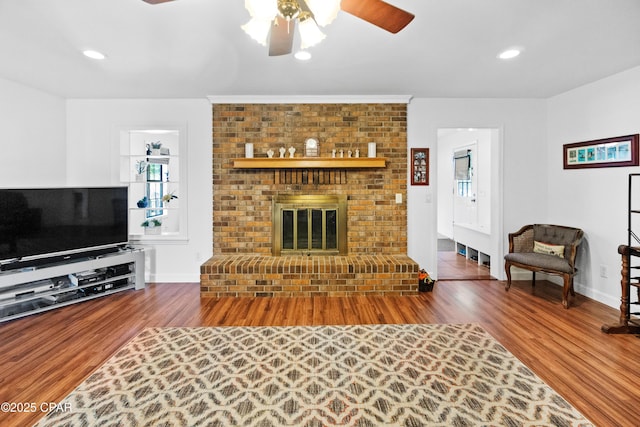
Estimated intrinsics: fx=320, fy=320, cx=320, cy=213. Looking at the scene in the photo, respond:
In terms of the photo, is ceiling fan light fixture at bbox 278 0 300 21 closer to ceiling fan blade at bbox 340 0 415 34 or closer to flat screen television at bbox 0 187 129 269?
ceiling fan blade at bbox 340 0 415 34

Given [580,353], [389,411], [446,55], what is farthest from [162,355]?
[446,55]

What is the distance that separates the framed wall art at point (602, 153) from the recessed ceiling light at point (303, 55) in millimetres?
3209

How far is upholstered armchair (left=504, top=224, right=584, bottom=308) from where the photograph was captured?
3295mm

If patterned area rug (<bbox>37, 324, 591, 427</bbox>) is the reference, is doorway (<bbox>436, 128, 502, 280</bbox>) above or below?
above

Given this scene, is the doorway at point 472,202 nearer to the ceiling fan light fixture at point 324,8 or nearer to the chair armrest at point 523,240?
the chair armrest at point 523,240

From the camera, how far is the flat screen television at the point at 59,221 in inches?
122

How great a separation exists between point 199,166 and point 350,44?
8.39 feet

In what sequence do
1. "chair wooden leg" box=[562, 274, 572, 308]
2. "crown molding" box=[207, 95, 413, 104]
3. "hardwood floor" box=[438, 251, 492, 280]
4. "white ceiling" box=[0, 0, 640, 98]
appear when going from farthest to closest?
"hardwood floor" box=[438, 251, 492, 280] < "crown molding" box=[207, 95, 413, 104] < "chair wooden leg" box=[562, 274, 572, 308] < "white ceiling" box=[0, 0, 640, 98]

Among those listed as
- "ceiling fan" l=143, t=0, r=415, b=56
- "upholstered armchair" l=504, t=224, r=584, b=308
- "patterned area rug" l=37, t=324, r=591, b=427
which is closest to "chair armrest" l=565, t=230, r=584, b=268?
"upholstered armchair" l=504, t=224, r=584, b=308

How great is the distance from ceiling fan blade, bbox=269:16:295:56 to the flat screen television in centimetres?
298

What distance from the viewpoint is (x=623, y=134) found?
320cm

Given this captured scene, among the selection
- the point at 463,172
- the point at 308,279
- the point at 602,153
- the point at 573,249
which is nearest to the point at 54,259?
the point at 308,279

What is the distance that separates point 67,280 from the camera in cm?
347

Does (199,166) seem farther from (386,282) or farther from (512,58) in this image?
(512,58)
